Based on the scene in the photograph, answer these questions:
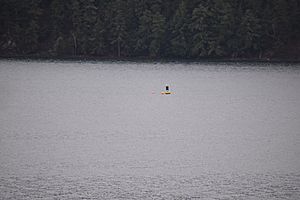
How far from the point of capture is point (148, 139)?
5091cm

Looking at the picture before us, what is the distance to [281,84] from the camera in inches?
3622

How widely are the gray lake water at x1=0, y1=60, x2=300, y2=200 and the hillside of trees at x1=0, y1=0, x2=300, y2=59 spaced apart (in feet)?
138

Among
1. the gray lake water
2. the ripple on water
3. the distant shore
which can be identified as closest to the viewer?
the ripple on water

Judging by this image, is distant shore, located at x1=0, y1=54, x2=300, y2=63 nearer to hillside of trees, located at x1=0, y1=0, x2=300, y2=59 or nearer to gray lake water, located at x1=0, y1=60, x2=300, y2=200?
hillside of trees, located at x1=0, y1=0, x2=300, y2=59

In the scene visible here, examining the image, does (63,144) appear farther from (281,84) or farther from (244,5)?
(244,5)

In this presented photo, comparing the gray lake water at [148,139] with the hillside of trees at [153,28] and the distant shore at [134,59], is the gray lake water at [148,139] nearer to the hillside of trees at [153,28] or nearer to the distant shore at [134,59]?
the distant shore at [134,59]

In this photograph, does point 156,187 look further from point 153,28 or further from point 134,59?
point 153,28

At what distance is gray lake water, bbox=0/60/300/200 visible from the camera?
37.0m

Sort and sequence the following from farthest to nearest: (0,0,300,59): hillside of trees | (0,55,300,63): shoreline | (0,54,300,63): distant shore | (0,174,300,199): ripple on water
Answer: (0,0,300,59): hillside of trees < (0,54,300,63): distant shore < (0,55,300,63): shoreline < (0,174,300,199): ripple on water

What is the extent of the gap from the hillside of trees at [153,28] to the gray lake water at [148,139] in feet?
138

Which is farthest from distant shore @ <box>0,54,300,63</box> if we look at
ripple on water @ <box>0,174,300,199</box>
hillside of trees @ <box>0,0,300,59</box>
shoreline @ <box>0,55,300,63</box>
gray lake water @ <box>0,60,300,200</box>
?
ripple on water @ <box>0,174,300,199</box>

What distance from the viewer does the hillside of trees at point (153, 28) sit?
452ft

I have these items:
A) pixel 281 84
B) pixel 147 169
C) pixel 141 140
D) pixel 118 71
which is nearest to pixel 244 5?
pixel 118 71

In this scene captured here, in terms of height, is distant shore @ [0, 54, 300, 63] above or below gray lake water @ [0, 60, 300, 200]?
below
